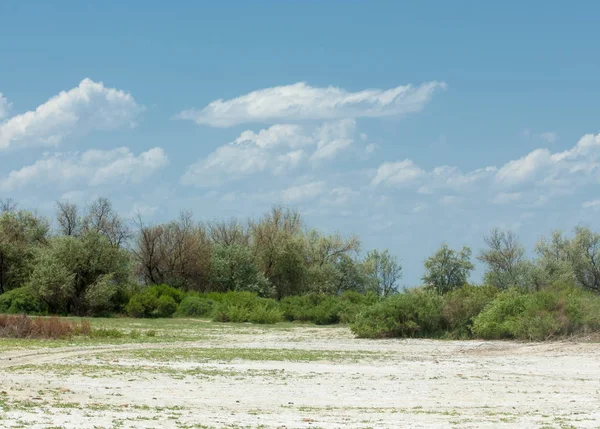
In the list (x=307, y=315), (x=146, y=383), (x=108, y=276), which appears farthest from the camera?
(x=108, y=276)

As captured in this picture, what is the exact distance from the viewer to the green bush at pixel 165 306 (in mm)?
59344

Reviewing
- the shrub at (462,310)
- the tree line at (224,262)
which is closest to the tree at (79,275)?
the tree line at (224,262)

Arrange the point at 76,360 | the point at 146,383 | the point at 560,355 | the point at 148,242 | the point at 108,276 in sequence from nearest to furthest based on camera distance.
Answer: the point at 146,383 → the point at 76,360 → the point at 560,355 → the point at 108,276 → the point at 148,242

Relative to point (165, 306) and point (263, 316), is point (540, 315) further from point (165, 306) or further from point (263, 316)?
point (165, 306)

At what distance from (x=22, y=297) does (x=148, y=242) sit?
2207 cm

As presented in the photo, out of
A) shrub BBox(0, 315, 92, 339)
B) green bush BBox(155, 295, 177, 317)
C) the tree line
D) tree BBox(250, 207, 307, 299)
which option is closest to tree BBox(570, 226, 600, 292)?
the tree line

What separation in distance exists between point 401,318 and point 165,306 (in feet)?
76.1

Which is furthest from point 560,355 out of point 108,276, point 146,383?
point 108,276

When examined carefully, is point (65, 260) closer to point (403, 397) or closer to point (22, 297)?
point (22, 297)

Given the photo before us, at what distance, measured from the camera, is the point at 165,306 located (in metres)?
59.6

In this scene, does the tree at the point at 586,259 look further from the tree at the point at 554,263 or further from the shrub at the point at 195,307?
the shrub at the point at 195,307

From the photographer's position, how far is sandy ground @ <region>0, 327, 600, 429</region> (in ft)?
48.8

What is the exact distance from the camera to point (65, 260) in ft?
197

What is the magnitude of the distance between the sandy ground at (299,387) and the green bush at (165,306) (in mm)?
24658
